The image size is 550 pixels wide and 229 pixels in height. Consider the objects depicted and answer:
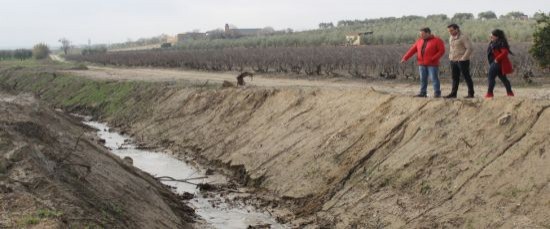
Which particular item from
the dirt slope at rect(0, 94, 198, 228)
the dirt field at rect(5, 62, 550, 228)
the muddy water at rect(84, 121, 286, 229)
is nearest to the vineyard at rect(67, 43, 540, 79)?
the dirt field at rect(5, 62, 550, 228)

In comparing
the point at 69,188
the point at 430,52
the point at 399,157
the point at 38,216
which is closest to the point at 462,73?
the point at 430,52

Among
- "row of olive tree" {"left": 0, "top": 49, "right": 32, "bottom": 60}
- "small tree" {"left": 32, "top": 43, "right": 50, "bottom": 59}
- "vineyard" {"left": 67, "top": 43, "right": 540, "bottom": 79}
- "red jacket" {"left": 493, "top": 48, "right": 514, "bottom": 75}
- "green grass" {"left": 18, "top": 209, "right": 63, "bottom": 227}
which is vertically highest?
"red jacket" {"left": 493, "top": 48, "right": 514, "bottom": 75}

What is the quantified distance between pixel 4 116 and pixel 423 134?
9626mm

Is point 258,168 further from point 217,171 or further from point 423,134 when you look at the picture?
point 423,134

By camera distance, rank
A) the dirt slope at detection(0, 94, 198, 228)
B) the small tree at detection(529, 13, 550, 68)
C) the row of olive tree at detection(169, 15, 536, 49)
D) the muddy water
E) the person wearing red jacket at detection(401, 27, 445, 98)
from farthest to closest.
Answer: the row of olive tree at detection(169, 15, 536, 49)
the small tree at detection(529, 13, 550, 68)
the person wearing red jacket at detection(401, 27, 445, 98)
the muddy water
the dirt slope at detection(0, 94, 198, 228)

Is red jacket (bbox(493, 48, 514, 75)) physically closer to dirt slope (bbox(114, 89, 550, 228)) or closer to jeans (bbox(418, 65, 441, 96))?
dirt slope (bbox(114, 89, 550, 228))

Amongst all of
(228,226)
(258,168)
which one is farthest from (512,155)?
(258,168)

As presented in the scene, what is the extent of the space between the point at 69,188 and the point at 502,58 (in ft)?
28.2

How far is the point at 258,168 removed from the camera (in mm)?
14938

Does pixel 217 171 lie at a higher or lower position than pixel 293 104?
A: lower

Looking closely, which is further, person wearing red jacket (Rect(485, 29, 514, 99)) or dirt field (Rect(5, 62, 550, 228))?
person wearing red jacket (Rect(485, 29, 514, 99))

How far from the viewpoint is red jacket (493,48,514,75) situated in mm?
12117

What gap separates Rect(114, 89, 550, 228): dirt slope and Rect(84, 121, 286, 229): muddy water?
34.9 inches

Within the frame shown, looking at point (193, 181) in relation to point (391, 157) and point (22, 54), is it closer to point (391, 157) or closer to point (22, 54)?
point (391, 157)
